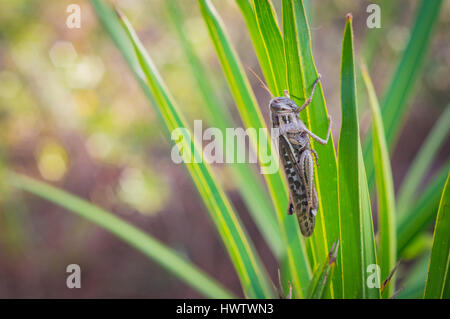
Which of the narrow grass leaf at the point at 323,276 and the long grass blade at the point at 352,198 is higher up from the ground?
the long grass blade at the point at 352,198

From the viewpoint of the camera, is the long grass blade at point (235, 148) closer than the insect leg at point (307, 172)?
No

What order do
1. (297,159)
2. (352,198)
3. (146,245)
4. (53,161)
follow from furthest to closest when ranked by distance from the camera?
1. (53,161)
2. (146,245)
3. (297,159)
4. (352,198)

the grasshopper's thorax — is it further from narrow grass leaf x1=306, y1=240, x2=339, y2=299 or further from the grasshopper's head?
narrow grass leaf x1=306, y1=240, x2=339, y2=299

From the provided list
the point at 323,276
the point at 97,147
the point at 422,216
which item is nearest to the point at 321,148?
the point at 323,276

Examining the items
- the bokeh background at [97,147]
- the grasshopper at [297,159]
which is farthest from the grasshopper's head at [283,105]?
the bokeh background at [97,147]

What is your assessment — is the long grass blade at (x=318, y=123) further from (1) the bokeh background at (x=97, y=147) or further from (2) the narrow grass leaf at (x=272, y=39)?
(1) the bokeh background at (x=97, y=147)

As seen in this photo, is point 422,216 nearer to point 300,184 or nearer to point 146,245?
point 300,184

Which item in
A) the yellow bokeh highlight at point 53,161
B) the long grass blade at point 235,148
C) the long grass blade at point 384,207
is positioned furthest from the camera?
the yellow bokeh highlight at point 53,161

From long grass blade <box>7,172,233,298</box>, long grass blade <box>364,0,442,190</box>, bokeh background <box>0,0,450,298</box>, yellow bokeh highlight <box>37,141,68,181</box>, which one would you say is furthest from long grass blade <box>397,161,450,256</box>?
yellow bokeh highlight <box>37,141,68,181</box>
